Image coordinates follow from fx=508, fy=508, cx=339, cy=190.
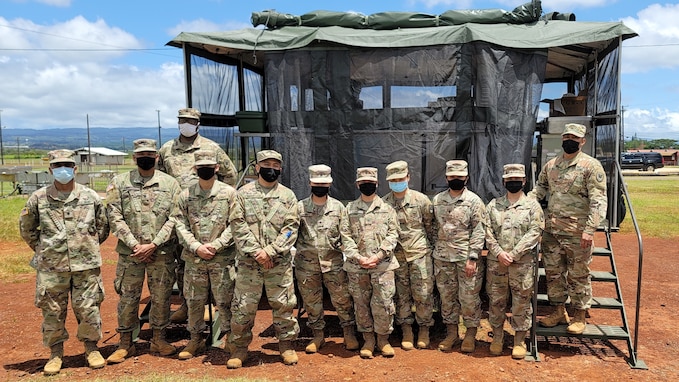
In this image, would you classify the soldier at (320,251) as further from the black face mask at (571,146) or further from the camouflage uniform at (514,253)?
the black face mask at (571,146)

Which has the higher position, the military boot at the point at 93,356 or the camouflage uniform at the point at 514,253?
the camouflage uniform at the point at 514,253

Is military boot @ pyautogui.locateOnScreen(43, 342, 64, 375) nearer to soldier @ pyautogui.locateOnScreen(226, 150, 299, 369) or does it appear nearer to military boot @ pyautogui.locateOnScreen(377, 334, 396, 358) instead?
soldier @ pyautogui.locateOnScreen(226, 150, 299, 369)

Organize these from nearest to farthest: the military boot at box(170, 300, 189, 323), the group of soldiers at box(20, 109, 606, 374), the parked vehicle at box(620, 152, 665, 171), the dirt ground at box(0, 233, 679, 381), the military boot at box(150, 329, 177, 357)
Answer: the dirt ground at box(0, 233, 679, 381), the group of soldiers at box(20, 109, 606, 374), the military boot at box(150, 329, 177, 357), the military boot at box(170, 300, 189, 323), the parked vehicle at box(620, 152, 665, 171)

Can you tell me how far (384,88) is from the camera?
21.3 feet

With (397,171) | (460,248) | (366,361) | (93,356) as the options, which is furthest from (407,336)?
(93,356)

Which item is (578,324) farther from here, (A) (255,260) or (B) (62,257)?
(B) (62,257)

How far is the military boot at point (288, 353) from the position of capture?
490 cm

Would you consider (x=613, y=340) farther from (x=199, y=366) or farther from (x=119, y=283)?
(x=119, y=283)

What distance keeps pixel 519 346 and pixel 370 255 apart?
1773mm

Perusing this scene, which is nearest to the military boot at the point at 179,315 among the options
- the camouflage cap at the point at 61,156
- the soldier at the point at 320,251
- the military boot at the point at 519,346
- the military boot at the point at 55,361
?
the military boot at the point at 55,361

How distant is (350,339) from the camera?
208 inches

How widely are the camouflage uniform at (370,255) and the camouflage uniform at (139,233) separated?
1.80 m

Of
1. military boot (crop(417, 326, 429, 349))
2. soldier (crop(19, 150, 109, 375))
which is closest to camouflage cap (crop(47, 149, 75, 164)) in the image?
soldier (crop(19, 150, 109, 375))

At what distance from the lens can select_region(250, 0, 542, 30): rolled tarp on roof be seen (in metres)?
6.79
